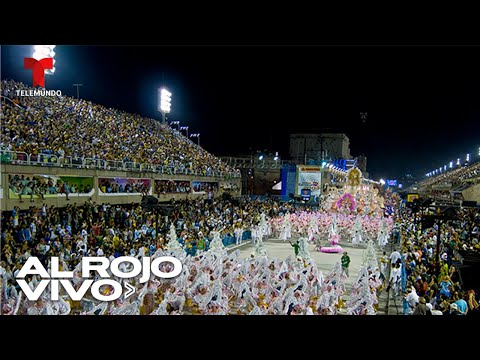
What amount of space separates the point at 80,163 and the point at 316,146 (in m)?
57.9

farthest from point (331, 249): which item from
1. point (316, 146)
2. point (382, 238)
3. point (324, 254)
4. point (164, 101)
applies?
point (316, 146)

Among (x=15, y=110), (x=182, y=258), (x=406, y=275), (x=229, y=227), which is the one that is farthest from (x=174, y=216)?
(x=406, y=275)

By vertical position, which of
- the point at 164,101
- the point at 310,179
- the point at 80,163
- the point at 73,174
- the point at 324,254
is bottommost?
the point at 324,254

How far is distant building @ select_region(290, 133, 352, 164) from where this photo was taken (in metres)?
71.5

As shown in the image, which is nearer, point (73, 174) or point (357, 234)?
point (73, 174)

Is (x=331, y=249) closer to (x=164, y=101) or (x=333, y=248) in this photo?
(x=333, y=248)

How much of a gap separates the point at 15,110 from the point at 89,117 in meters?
7.36

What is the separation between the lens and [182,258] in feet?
35.2

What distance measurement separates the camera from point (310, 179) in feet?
132

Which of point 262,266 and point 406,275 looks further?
point 406,275

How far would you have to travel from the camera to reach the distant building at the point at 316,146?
71.5 meters

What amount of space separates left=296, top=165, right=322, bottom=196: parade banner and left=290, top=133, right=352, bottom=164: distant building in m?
30.5

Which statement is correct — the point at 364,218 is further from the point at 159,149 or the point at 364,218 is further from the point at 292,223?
the point at 159,149

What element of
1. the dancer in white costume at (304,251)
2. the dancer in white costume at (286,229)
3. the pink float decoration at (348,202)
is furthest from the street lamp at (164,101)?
the dancer in white costume at (304,251)
